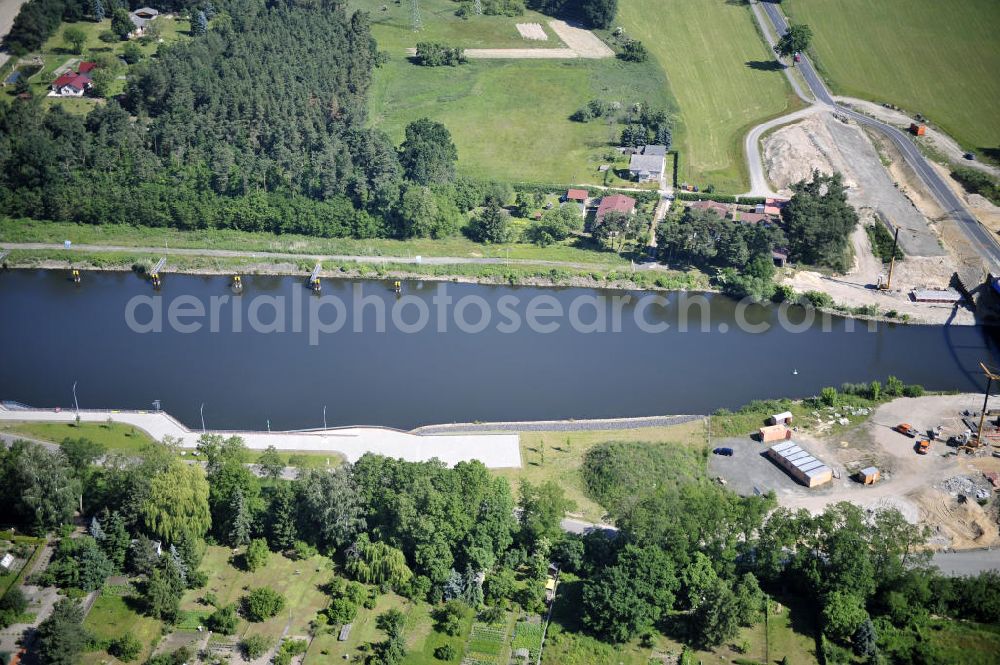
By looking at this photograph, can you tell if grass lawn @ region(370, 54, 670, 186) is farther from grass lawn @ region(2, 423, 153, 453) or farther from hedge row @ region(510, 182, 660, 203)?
grass lawn @ region(2, 423, 153, 453)

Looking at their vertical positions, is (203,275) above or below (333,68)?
below

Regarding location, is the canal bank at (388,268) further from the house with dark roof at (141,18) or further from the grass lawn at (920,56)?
the house with dark roof at (141,18)

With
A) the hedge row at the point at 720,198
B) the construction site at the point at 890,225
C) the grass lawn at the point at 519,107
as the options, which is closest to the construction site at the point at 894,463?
the construction site at the point at 890,225

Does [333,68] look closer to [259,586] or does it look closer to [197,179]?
[197,179]

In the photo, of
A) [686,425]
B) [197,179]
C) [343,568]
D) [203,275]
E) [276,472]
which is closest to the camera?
[343,568]

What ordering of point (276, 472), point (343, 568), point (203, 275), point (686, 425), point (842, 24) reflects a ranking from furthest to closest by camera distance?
point (842, 24), point (203, 275), point (686, 425), point (276, 472), point (343, 568)

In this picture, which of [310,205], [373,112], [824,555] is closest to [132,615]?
[824,555]
